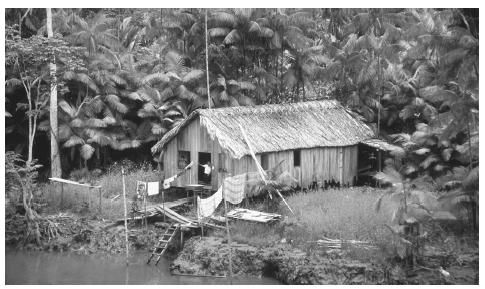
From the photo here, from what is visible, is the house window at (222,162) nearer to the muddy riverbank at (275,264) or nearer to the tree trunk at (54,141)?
the muddy riverbank at (275,264)

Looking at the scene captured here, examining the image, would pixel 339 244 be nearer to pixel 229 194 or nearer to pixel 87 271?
pixel 229 194

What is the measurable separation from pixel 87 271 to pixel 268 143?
6979mm

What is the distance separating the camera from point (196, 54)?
27891 millimetres

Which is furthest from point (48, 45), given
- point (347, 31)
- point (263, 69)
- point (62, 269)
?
point (347, 31)

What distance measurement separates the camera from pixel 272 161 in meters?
A: 20.4

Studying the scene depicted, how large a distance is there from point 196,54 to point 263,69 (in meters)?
3.10

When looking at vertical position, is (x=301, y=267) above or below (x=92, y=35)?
below

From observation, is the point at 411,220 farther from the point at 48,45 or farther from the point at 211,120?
the point at 48,45

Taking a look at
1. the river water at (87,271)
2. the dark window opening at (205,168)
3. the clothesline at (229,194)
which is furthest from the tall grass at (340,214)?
the dark window opening at (205,168)

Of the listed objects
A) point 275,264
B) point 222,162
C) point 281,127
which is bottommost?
point 275,264

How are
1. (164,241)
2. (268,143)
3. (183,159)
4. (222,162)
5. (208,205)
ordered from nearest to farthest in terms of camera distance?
(164,241) → (208,205) → (222,162) → (268,143) → (183,159)

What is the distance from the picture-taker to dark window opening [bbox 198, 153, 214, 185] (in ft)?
66.1

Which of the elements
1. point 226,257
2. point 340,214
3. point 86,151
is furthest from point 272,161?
point 86,151

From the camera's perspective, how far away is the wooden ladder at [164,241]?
16.8 m
